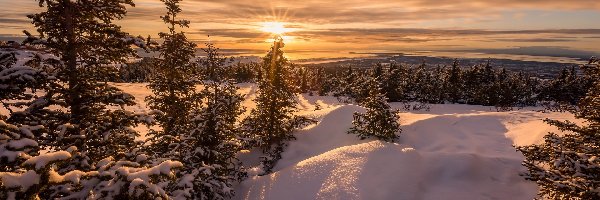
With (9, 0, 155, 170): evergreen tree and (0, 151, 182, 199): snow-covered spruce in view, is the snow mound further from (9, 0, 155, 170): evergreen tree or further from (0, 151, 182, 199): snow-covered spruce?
(0, 151, 182, 199): snow-covered spruce

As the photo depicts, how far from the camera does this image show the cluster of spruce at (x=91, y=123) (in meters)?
5.24

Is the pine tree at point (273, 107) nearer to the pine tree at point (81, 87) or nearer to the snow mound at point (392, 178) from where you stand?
the snow mound at point (392, 178)

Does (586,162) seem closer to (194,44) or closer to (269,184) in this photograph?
(269,184)

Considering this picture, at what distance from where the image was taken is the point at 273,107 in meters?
23.8

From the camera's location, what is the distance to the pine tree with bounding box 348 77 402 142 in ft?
69.1

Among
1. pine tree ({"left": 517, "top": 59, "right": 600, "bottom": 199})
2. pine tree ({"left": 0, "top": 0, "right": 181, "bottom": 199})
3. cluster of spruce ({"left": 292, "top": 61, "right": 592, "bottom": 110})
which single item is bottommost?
cluster of spruce ({"left": 292, "top": 61, "right": 592, "bottom": 110})

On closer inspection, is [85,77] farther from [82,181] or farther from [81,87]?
[82,181]

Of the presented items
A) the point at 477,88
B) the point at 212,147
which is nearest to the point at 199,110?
the point at 212,147

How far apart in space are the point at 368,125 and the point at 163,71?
38.4 feet

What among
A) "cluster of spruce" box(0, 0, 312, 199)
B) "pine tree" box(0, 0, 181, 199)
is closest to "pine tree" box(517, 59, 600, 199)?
"cluster of spruce" box(0, 0, 312, 199)

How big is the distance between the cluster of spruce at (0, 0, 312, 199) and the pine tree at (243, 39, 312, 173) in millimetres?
5002

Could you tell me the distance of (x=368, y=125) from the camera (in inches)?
863

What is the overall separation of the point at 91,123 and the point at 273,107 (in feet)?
50.2

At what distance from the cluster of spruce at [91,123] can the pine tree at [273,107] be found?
197 inches
